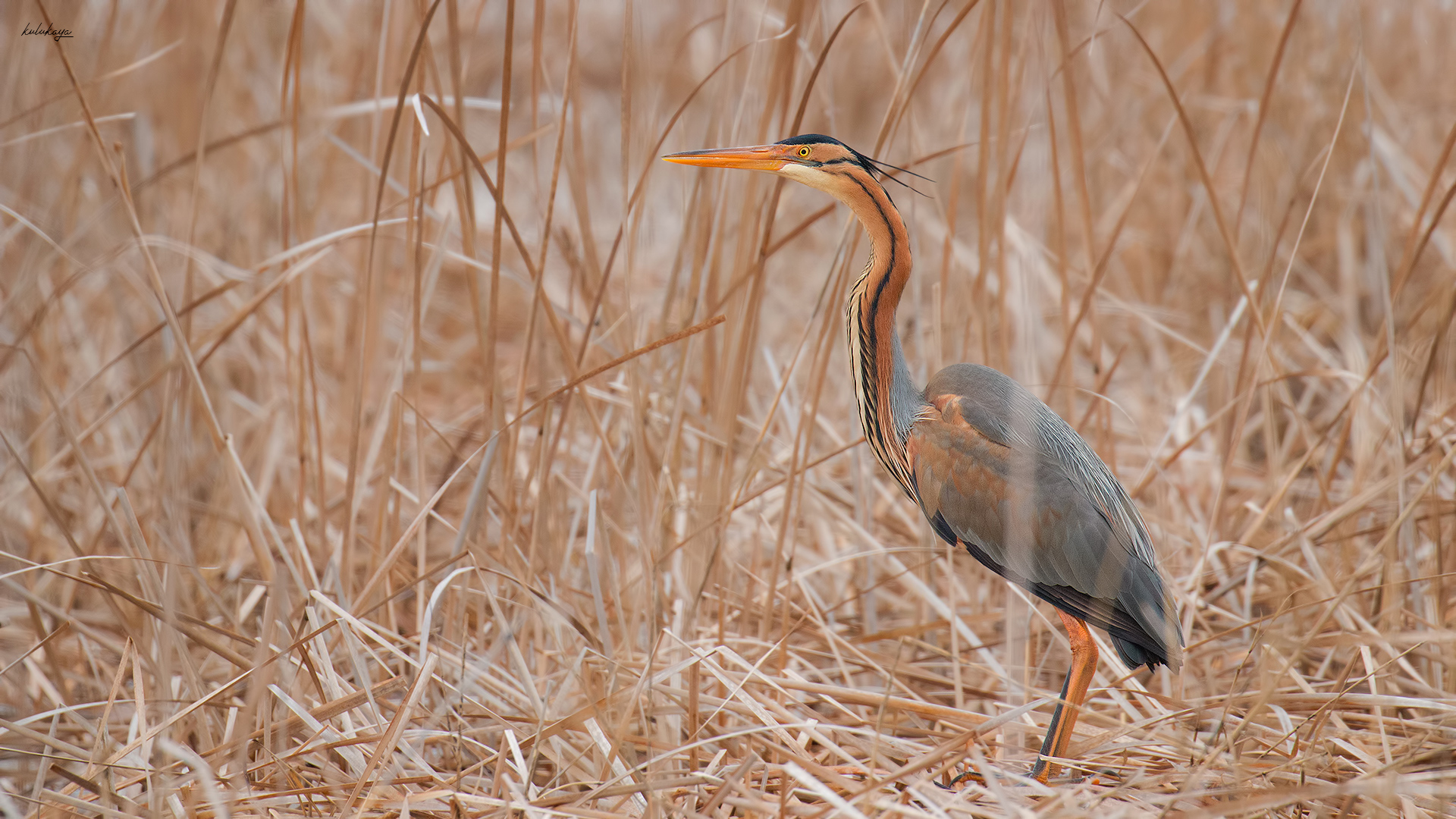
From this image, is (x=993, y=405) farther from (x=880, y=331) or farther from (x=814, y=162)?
(x=814, y=162)

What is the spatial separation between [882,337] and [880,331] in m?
0.01

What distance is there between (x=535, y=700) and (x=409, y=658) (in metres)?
0.26

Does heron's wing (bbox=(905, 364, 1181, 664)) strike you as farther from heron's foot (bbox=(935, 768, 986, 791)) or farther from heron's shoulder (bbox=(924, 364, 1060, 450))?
heron's foot (bbox=(935, 768, 986, 791))

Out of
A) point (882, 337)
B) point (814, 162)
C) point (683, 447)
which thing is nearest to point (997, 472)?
point (882, 337)

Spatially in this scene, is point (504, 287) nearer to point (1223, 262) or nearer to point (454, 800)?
point (1223, 262)

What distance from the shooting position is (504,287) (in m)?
5.11

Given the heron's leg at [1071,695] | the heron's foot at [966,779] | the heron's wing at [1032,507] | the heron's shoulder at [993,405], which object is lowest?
the heron's foot at [966,779]

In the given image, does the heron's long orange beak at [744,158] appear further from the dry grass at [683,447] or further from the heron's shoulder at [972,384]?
the heron's shoulder at [972,384]

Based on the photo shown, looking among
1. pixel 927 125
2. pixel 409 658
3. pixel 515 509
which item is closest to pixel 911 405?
pixel 515 509

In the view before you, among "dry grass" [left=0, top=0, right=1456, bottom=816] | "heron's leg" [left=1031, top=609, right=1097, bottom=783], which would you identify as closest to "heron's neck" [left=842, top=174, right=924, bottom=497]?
"dry grass" [left=0, top=0, right=1456, bottom=816]

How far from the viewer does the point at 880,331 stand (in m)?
2.27

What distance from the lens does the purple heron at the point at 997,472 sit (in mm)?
2188

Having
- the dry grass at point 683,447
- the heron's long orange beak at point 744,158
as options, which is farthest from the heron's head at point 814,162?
the dry grass at point 683,447

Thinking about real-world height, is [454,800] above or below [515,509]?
below
